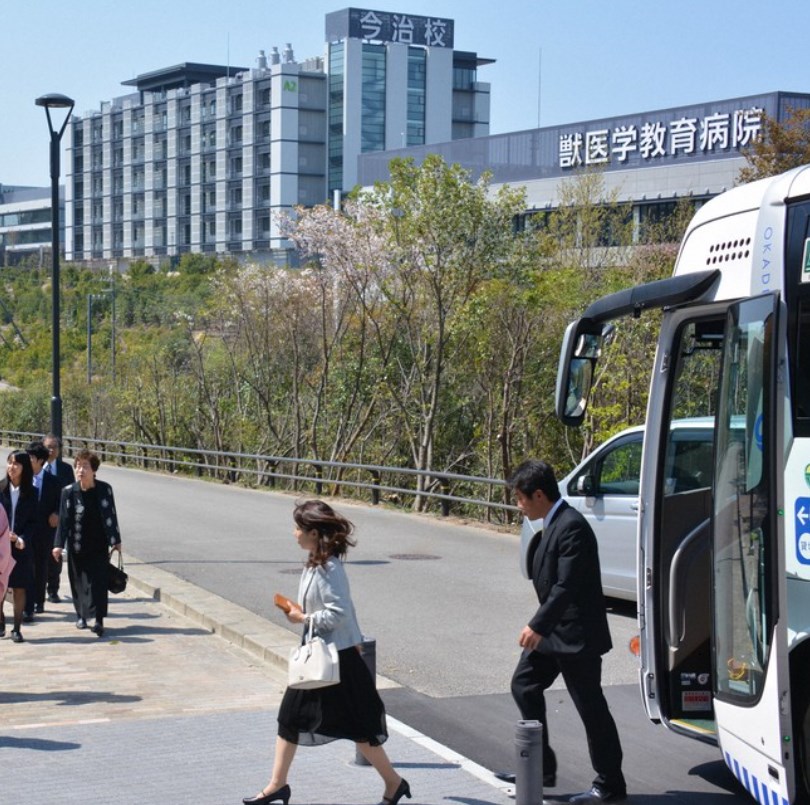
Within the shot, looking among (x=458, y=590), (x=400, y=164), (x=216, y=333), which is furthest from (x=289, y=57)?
(x=458, y=590)

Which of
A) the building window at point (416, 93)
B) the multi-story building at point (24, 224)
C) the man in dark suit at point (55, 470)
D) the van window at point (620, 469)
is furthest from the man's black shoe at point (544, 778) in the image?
the multi-story building at point (24, 224)

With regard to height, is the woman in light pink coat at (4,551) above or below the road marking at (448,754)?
above

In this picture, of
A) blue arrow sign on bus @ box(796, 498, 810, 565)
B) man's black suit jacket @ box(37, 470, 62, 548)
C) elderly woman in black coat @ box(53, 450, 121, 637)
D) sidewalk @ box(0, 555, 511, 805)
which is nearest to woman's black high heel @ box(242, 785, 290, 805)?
sidewalk @ box(0, 555, 511, 805)

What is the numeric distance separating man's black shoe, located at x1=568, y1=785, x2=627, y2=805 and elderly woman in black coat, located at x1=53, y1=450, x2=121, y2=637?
6.23 m

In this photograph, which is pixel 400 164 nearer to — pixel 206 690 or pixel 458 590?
pixel 458 590

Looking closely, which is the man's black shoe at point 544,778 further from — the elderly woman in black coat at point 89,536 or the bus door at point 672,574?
the elderly woman in black coat at point 89,536

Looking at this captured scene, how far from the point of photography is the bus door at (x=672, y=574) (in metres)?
7.17

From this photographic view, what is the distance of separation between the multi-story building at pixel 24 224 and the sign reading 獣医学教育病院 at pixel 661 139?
104170mm

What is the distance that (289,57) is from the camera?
11200 centimetres

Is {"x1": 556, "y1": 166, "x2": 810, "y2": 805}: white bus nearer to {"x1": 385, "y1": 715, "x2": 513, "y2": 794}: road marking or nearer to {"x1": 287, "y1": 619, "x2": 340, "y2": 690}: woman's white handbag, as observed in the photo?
{"x1": 385, "y1": 715, "x2": 513, "y2": 794}: road marking

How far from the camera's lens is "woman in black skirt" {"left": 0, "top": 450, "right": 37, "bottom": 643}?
448 inches

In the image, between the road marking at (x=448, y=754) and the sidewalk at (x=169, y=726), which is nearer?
the sidewalk at (x=169, y=726)

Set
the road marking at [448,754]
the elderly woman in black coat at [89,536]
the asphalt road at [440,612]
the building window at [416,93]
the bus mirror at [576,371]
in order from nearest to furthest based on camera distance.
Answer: the road marking at [448,754] < the bus mirror at [576,371] < the asphalt road at [440,612] < the elderly woman in black coat at [89,536] < the building window at [416,93]

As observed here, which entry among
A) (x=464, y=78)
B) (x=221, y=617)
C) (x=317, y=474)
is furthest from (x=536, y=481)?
A: (x=464, y=78)
